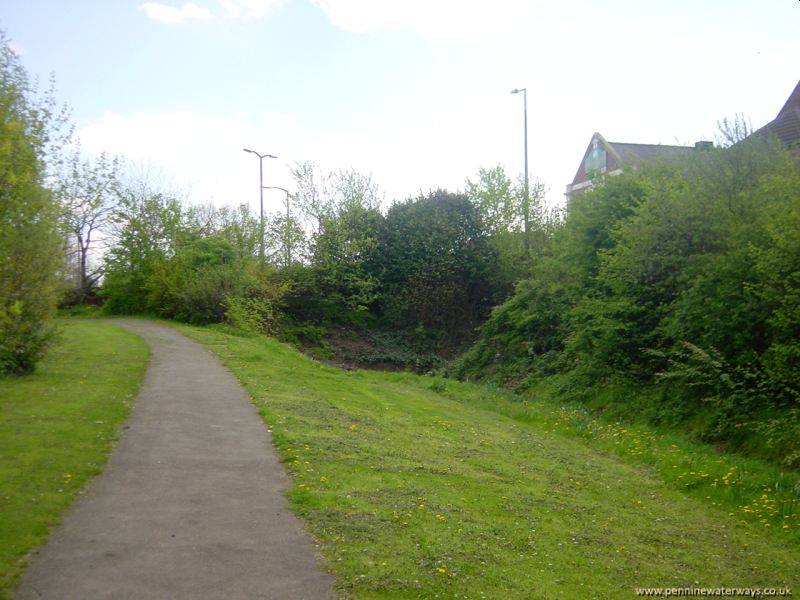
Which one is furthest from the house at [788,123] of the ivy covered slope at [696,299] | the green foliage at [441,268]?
the green foliage at [441,268]

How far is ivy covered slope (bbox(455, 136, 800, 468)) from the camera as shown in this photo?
1281cm

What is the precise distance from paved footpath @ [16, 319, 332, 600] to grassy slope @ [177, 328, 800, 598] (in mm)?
334

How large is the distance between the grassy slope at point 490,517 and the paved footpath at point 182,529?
13.1 inches

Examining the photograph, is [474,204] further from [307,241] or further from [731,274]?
[731,274]

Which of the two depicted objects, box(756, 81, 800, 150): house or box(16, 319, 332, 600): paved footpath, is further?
box(756, 81, 800, 150): house

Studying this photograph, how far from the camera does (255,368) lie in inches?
705

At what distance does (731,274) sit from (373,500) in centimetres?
997

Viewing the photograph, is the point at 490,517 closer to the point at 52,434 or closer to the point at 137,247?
the point at 52,434

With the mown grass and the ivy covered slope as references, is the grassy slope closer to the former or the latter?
the mown grass

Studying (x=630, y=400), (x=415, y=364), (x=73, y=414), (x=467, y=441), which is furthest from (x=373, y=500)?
(x=415, y=364)

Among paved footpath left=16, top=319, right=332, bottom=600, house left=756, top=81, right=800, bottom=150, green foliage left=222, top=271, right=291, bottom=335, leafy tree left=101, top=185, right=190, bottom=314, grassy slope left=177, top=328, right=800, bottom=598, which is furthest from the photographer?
leafy tree left=101, top=185, right=190, bottom=314

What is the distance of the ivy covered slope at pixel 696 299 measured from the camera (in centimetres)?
1281

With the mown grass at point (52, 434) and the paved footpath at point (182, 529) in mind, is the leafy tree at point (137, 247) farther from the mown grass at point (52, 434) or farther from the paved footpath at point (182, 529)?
the paved footpath at point (182, 529)

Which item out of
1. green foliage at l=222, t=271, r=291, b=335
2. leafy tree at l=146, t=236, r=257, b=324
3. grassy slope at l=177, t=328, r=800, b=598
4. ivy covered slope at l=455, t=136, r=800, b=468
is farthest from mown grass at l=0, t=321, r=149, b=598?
leafy tree at l=146, t=236, r=257, b=324
